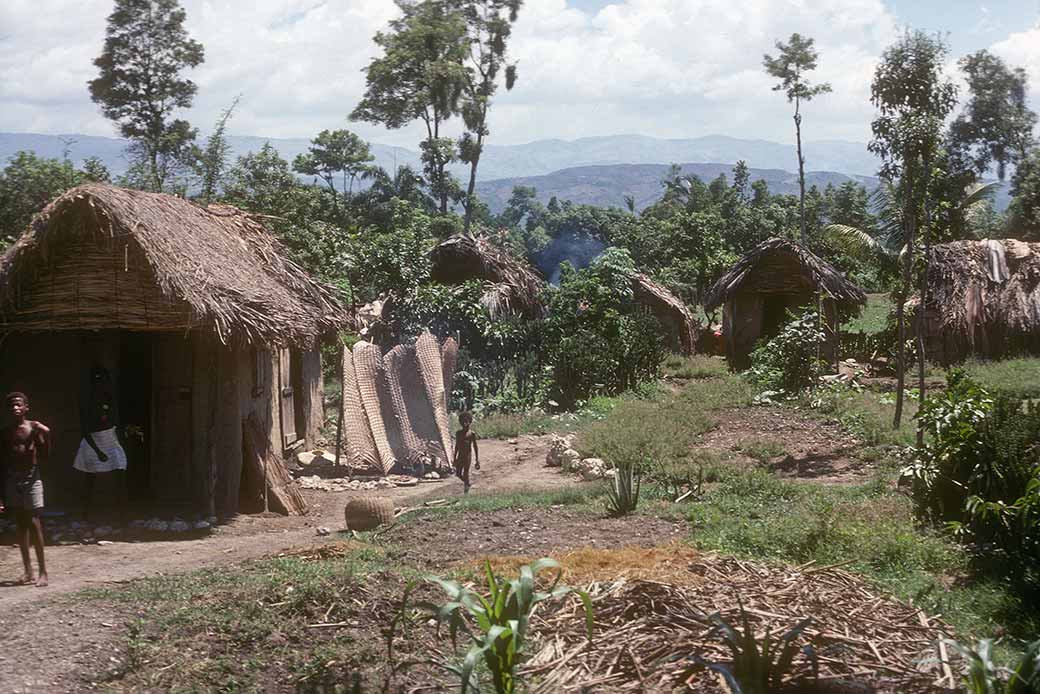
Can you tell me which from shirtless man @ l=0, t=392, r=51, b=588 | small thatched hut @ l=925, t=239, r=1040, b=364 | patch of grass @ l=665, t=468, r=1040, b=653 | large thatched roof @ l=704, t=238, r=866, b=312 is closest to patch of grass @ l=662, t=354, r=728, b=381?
large thatched roof @ l=704, t=238, r=866, b=312

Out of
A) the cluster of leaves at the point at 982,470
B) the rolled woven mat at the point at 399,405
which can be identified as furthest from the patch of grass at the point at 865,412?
the rolled woven mat at the point at 399,405

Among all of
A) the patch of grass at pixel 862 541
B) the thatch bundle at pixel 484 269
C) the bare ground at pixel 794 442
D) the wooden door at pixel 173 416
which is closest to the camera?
the patch of grass at pixel 862 541

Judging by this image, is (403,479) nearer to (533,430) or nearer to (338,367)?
(533,430)

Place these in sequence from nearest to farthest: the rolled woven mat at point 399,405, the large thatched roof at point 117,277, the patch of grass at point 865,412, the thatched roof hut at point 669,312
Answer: the large thatched roof at point 117,277 < the patch of grass at point 865,412 < the rolled woven mat at point 399,405 < the thatched roof hut at point 669,312

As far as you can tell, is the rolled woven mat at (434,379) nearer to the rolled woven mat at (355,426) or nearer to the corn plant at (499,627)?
the rolled woven mat at (355,426)

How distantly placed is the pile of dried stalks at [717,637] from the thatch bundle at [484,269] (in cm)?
1381

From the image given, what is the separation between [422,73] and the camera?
38.4m

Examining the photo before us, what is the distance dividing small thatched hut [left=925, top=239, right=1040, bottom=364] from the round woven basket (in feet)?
49.3

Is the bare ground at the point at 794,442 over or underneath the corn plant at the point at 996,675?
underneath

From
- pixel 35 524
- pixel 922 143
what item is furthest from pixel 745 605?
pixel 922 143

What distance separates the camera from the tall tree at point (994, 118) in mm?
41750

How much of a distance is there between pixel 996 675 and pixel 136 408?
9.92 metres

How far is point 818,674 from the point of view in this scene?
15.7 ft

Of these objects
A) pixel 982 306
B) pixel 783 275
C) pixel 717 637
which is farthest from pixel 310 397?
pixel 982 306
